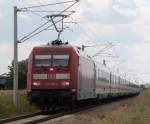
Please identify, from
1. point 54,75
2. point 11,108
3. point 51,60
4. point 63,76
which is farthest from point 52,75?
point 11,108

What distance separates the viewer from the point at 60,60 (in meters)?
30.9

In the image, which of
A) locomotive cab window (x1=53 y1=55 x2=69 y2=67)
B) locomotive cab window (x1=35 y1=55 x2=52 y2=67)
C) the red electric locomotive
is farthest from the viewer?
A: locomotive cab window (x1=35 y1=55 x2=52 y2=67)

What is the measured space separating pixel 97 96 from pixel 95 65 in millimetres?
2194

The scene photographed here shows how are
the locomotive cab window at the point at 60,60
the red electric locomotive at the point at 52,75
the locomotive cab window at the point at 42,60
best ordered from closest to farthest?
1. the red electric locomotive at the point at 52,75
2. the locomotive cab window at the point at 60,60
3. the locomotive cab window at the point at 42,60

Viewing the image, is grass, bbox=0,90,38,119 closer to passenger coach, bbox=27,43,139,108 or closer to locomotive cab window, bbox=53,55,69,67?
passenger coach, bbox=27,43,139,108

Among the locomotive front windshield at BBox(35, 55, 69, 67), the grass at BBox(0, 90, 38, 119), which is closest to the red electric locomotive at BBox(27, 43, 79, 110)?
the locomotive front windshield at BBox(35, 55, 69, 67)

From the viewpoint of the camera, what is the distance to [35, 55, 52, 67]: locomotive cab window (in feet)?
101

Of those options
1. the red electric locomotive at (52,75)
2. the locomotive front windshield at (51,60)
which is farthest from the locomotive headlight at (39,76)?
the locomotive front windshield at (51,60)

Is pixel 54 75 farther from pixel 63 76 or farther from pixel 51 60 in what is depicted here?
pixel 51 60

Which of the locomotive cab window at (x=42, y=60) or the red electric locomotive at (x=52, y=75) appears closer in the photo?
the red electric locomotive at (x=52, y=75)

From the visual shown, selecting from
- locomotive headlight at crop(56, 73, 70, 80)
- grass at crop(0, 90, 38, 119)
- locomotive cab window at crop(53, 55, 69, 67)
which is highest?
locomotive cab window at crop(53, 55, 69, 67)

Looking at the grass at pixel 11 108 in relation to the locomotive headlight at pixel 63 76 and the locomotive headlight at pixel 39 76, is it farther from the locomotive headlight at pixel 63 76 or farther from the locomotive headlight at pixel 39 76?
the locomotive headlight at pixel 63 76

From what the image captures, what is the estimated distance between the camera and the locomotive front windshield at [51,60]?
101 feet

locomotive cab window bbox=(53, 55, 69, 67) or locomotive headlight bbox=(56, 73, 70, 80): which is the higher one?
locomotive cab window bbox=(53, 55, 69, 67)
